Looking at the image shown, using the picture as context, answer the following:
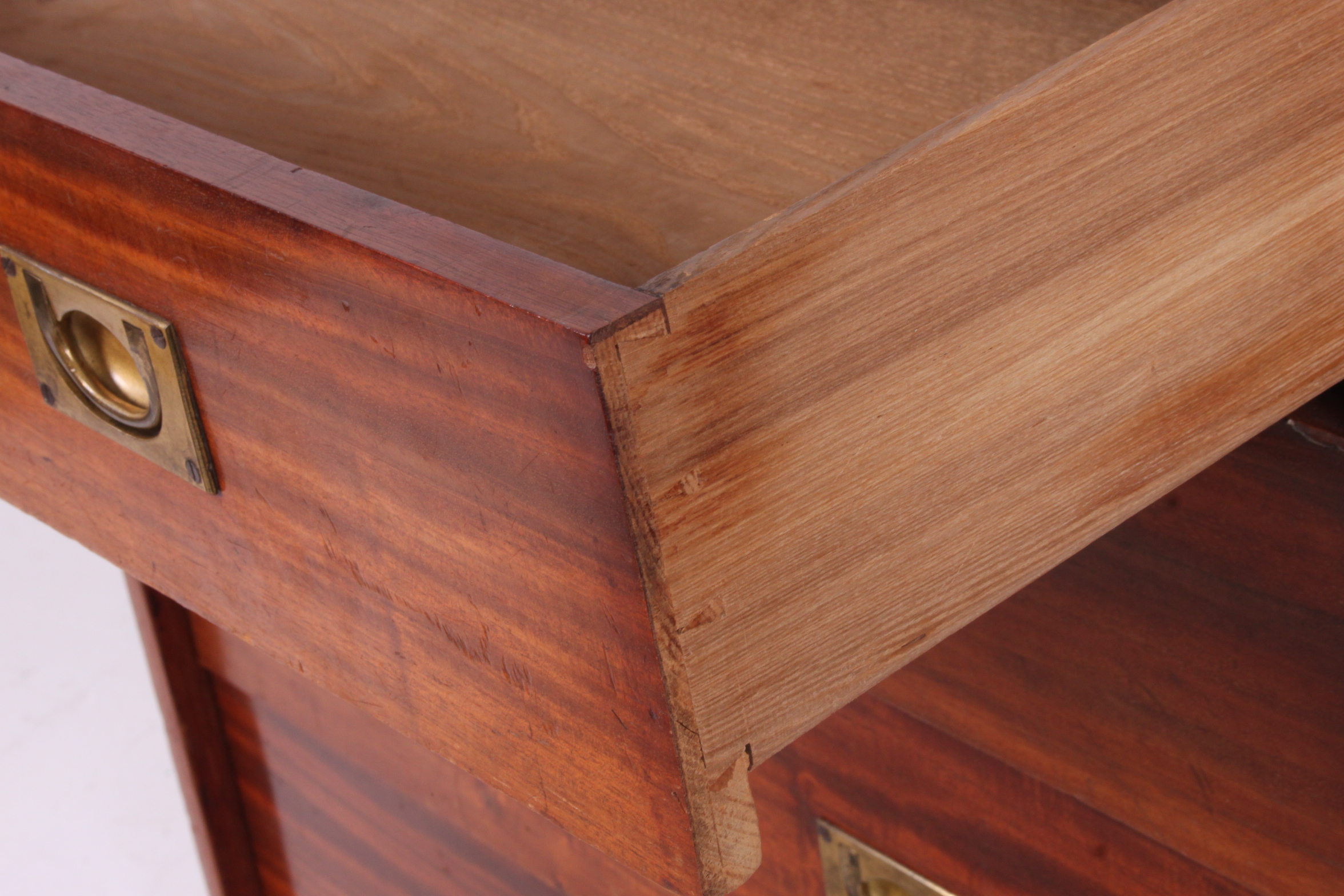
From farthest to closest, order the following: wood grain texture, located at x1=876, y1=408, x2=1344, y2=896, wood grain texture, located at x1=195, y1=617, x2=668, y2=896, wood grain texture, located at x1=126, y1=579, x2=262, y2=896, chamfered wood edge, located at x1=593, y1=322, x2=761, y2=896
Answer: wood grain texture, located at x1=126, y1=579, x2=262, y2=896
wood grain texture, located at x1=195, y1=617, x2=668, y2=896
wood grain texture, located at x1=876, y1=408, x2=1344, y2=896
chamfered wood edge, located at x1=593, y1=322, x2=761, y2=896

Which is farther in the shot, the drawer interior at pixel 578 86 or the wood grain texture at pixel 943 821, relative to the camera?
the wood grain texture at pixel 943 821

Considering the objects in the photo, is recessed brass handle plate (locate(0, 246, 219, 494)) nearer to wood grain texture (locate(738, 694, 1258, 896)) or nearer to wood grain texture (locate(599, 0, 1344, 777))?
wood grain texture (locate(599, 0, 1344, 777))

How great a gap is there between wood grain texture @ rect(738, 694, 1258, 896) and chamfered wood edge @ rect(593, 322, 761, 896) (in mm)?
304

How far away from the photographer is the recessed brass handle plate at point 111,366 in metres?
0.41

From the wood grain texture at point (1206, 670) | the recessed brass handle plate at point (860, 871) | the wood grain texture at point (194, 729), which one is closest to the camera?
the wood grain texture at point (1206, 670)

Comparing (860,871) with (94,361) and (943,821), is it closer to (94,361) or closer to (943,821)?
(943,821)

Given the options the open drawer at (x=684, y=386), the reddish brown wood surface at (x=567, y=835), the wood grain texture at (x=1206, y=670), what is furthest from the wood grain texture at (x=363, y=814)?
the open drawer at (x=684, y=386)

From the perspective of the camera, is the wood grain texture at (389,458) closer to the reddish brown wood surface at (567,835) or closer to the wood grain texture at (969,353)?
the wood grain texture at (969,353)

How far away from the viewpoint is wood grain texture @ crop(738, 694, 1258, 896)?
0.60 meters

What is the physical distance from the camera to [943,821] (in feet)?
2.14

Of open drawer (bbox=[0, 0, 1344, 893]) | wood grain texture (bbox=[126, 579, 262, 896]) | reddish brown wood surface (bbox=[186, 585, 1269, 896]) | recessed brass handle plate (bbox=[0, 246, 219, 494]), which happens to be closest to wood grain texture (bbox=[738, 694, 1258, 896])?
reddish brown wood surface (bbox=[186, 585, 1269, 896])

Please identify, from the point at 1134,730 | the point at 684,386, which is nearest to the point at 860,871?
the point at 1134,730

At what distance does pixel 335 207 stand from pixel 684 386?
0.10 meters

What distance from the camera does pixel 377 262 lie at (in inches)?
12.5
